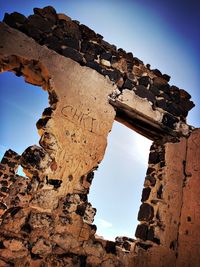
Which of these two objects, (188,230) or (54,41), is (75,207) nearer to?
(188,230)

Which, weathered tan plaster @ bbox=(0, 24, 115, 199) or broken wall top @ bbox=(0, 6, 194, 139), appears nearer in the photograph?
weathered tan plaster @ bbox=(0, 24, 115, 199)

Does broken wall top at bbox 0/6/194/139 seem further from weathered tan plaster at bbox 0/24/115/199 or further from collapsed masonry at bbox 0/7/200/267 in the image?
weathered tan plaster at bbox 0/24/115/199

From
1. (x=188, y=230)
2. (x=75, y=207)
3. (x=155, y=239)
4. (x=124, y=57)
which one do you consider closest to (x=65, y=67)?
(x=124, y=57)

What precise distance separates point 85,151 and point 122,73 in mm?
1288

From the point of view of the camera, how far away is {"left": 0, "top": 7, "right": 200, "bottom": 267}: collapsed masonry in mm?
2500

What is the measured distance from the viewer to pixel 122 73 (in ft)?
11.6

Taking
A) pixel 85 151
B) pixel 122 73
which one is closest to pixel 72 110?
pixel 85 151

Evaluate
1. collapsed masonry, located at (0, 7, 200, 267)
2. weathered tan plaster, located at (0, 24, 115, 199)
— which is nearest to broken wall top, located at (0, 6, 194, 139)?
collapsed masonry, located at (0, 7, 200, 267)

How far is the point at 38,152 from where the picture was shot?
8.61 feet

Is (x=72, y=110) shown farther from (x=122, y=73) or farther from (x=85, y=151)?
(x=122, y=73)

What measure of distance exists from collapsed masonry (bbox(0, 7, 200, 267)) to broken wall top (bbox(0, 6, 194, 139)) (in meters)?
0.01

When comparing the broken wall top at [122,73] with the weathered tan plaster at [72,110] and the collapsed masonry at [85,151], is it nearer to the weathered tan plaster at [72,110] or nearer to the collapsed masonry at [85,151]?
the collapsed masonry at [85,151]

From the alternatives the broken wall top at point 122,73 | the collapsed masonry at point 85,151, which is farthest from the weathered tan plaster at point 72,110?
the broken wall top at point 122,73

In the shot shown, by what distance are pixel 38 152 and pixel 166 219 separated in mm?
1796
